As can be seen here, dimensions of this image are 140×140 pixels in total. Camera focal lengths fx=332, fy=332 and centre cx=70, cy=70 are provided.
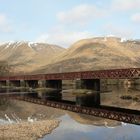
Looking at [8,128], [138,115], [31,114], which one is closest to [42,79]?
[31,114]

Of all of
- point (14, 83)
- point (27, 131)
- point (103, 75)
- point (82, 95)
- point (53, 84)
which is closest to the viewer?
point (27, 131)

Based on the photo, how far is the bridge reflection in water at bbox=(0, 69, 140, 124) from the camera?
49812mm

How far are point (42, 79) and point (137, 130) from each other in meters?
77.1

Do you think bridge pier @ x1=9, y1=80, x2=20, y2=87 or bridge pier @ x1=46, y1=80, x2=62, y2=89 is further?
bridge pier @ x1=9, y1=80, x2=20, y2=87

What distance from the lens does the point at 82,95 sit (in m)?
81.8

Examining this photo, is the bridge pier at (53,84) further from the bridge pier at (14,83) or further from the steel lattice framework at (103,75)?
the bridge pier at (14,83)

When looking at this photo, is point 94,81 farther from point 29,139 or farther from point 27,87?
point 29,139

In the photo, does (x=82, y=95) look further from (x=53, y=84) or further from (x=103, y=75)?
(x=53, y=84)

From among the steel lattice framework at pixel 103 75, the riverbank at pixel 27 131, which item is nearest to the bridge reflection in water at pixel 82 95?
the steel lattice framework at pixel 103 75

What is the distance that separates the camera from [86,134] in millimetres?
35219

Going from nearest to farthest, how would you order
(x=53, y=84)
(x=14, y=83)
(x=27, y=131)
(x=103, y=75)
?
(x=27, y=131)
(x=103, y=75)
(x=53, y=84)
(x=14, y=83)

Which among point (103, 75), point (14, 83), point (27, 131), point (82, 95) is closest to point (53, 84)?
point (14, 83)

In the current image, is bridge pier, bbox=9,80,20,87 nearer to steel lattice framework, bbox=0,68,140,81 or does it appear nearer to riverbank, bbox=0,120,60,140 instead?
steel lattice framework, bbox=0,68,140,81

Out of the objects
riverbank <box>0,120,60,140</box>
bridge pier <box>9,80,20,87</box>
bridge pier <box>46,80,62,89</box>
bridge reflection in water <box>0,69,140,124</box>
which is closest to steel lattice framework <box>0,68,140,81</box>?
bridge reflection in water <box>0,69,140,124</box>
